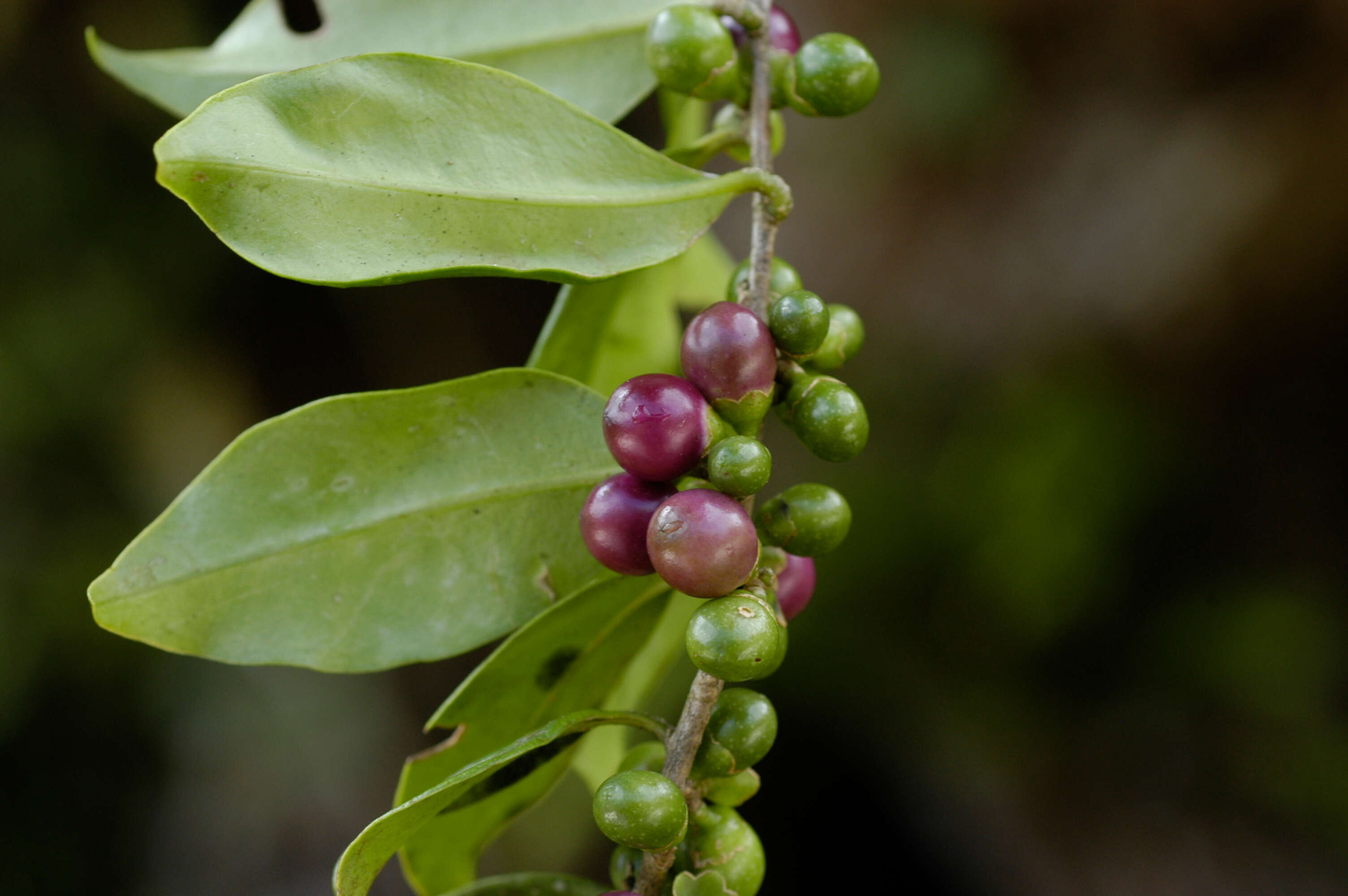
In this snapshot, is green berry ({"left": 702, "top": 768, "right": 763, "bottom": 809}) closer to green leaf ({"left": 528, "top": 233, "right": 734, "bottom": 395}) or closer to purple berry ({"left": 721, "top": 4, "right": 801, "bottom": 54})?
green leaf ({"left": 528, "top": 233, "right": 734, "bottom": 395})

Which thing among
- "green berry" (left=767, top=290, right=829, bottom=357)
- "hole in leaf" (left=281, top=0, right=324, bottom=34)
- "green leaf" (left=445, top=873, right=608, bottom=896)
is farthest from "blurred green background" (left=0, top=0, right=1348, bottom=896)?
"green berry" (left=767, top=290, right=829, bottom=357)

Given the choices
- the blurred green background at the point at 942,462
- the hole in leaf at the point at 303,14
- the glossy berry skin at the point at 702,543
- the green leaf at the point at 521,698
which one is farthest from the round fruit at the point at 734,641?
the blurred green background at the point at 942,462

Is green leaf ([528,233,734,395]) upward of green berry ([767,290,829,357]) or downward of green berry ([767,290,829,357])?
downward

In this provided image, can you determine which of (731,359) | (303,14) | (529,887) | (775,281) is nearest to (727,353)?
(731,359)

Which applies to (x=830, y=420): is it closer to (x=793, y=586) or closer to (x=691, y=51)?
(x=793, y=586)

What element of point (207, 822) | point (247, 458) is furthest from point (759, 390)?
point (207, 822)
